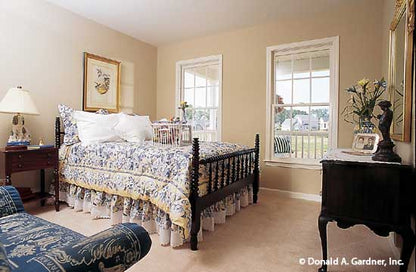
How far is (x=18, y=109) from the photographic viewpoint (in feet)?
8.50

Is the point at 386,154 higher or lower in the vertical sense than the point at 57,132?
lower

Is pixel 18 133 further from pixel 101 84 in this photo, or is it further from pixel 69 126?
pixel 101 84

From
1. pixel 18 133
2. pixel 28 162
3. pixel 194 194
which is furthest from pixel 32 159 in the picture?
pixel 194 194

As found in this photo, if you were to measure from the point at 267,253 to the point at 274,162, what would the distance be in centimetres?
196

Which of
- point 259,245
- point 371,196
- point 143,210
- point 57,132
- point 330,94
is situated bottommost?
point 259,245

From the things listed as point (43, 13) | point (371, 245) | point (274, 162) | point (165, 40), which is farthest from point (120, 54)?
point (371, 245)

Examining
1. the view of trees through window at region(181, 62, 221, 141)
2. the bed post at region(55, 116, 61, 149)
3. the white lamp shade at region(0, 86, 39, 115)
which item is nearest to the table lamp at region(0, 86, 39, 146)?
the white lamp shade at region(0, 86, 39, 115)

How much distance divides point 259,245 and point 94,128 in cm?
231

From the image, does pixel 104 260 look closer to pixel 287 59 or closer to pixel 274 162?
pixel 274 162

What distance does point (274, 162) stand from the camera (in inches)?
150

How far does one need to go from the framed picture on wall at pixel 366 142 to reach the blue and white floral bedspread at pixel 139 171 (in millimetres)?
1237

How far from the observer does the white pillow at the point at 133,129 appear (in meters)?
3.22

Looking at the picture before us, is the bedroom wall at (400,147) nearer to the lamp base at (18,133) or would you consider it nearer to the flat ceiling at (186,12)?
the flat ceiling at (186,12)

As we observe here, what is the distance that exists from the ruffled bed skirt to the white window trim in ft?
3.00
